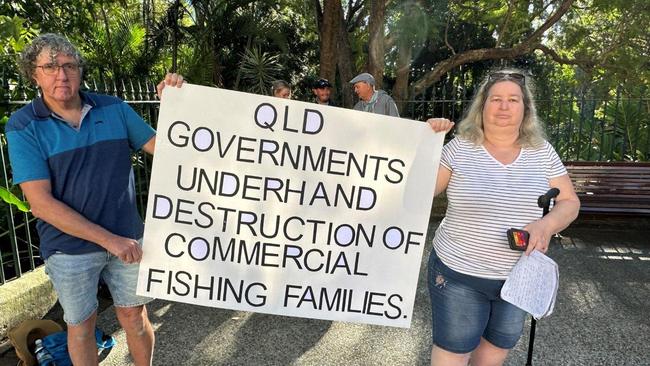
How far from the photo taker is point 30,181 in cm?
195

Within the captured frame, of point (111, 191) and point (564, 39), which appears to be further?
point (564, 39)

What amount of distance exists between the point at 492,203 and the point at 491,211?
1.3 inches

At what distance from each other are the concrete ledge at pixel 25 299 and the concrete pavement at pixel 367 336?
9.9 inches

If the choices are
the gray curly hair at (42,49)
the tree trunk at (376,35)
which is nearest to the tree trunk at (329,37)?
the tree trunk at (376,35)

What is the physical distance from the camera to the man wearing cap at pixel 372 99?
172 inches

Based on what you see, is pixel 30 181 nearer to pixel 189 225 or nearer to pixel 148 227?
pixel 148 227

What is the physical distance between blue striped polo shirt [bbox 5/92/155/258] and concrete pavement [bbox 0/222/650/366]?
3.92 ft

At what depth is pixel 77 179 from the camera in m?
2.06

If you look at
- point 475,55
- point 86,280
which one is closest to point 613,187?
point 475,55

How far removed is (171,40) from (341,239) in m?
10.4

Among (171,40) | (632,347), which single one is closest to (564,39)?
(171,40)

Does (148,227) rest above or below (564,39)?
below

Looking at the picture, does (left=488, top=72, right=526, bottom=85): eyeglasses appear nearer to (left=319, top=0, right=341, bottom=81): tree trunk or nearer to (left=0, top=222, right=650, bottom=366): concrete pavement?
(left=0, top=222, right=650, bottom=366): concrete pavement

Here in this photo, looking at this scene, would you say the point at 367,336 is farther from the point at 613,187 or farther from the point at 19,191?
the point at 613,187
